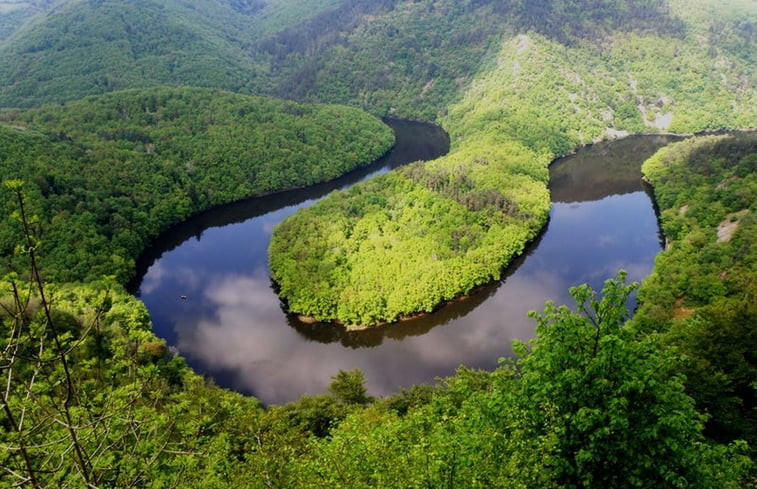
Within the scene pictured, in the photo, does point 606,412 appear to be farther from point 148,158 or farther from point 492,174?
point 148,158

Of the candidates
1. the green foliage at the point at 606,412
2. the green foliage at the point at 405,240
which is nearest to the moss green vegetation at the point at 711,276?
the green foliage at the point at 606,412

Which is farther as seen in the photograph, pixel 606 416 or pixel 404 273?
pixel 404 273

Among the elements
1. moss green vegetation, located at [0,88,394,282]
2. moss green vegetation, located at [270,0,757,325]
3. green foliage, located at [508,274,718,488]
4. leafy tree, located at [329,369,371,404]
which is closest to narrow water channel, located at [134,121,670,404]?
moss green vegetation, located at [270,0,757,325]

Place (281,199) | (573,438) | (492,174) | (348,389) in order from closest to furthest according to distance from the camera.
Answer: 1. (573,438)
2. (348,389)
3. (492,174)
4. (281,199)

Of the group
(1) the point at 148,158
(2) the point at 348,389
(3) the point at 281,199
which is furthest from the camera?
(3) the point at 281,199

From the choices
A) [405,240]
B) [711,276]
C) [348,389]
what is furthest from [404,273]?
[711,276]

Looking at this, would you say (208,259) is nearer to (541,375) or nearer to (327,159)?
(327,159)
